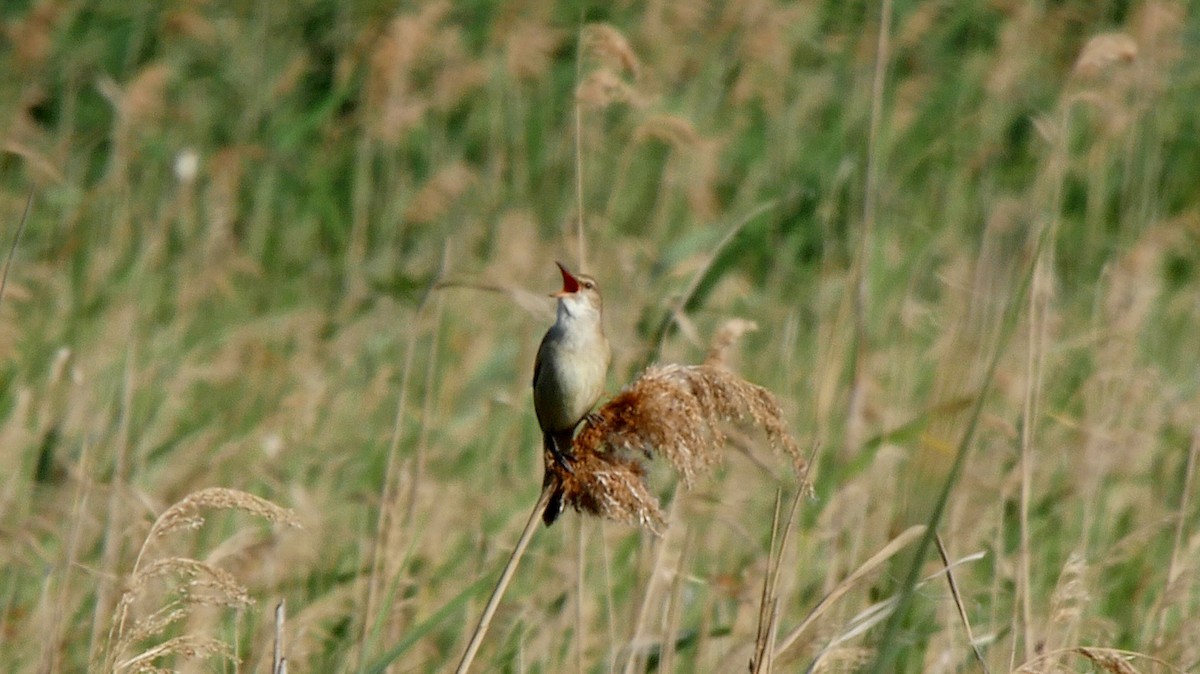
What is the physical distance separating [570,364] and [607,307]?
207 cm

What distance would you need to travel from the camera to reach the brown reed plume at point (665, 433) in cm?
210

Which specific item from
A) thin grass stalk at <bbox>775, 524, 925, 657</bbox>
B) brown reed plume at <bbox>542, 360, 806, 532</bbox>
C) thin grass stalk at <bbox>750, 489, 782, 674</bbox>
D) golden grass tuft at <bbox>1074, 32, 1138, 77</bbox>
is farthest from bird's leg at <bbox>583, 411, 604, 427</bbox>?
golden grass tuft at <bbox>1074, 32, 1138, 77</bbox>

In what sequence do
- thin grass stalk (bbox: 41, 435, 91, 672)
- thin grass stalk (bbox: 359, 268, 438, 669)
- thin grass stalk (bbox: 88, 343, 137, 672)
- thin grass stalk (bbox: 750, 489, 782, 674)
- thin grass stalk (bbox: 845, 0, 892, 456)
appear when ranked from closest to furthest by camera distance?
thin grass stalk (bbox: 750, 489, 782, 674)
thin grass stalk (bbox: 41, 435, 91, 672)
thin grass stalk (bbox: 359, 268, 438, 669)
thin grass stalk (bbox: 88, 343, 137, 672)
thin grass stalk (bbox: 845, 0, 892, 456)

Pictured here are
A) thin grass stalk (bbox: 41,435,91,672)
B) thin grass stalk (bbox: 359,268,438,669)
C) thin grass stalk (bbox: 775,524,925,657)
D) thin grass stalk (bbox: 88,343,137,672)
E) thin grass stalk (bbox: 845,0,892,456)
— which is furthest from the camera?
thin grass stalk (bbox: 845,0,892,456)

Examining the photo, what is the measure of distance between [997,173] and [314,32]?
289cm

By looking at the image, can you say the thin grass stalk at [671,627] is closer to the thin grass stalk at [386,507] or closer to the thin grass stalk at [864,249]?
the thin grass stalk at [386,507]

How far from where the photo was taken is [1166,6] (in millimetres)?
6195

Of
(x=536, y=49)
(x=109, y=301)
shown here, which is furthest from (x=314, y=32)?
(x=109, y=301)

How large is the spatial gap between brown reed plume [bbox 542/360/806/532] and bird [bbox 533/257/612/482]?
455mm

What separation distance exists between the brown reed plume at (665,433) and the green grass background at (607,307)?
0.20m

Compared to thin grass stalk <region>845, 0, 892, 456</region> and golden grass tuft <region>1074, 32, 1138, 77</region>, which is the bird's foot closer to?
thin grass stalk <region>845, 0, 892, 456</region>

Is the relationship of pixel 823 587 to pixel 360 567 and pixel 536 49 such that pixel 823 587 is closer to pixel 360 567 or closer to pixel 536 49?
pixel 360 567

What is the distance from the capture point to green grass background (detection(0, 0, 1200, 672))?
321 cm

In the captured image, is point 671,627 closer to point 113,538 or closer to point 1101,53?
point 113,538
